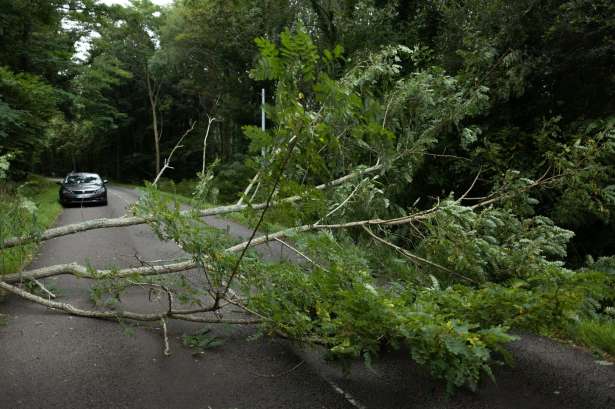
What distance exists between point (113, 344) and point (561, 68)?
7539 mm

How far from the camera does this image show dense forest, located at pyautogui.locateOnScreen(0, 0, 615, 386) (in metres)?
3.26

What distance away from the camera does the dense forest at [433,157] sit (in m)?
3.26

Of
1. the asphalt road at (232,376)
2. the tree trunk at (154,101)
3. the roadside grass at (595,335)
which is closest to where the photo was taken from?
the asphalt road at (232,376)

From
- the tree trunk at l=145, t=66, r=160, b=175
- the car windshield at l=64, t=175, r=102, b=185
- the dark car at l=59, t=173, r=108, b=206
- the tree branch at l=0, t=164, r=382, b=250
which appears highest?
the tree trunk at l=145, t=66, r=160, b=175

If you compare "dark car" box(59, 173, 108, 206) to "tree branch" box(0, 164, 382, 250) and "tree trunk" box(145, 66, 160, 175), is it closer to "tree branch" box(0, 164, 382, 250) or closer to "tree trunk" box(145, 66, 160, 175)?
"tree branch" box(0, 164, 382, 250)

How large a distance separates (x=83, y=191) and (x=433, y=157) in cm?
1477

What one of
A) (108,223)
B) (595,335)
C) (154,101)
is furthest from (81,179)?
(154,101)

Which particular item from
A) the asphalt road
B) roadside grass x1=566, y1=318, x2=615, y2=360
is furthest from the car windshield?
roadside grass x1=566, y1=318, x2=615, y2=360

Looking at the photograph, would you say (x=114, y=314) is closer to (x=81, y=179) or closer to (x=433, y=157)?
(x=433, y=157)

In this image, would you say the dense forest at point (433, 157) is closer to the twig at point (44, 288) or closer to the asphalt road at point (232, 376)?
the asphalt road at point (232, 376)

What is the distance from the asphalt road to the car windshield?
1505cm

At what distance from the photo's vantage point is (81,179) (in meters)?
19.5

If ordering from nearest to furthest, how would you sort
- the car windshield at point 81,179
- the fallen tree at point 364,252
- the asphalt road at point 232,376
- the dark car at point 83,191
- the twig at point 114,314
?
the fallen tree at point 364,252, the asphalt road at point 232,376, the twig at point 114,314, the dark car at point 83,191, the car windshield at point 81,179

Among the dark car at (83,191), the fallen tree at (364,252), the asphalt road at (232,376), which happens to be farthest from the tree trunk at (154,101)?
the asphalt road at (232,376)
